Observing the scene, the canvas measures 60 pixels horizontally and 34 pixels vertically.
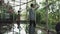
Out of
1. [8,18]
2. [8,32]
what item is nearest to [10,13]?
[8,18]

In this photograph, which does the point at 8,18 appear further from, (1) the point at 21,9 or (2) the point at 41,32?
(2) the point at 41,32

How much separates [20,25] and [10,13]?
0.23 m

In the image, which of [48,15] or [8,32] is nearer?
[48,15]

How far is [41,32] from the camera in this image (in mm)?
2553

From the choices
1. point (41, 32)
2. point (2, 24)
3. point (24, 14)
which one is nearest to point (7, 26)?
point (2, 24)

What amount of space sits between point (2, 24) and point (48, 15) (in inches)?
26.3

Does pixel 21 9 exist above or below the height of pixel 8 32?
above

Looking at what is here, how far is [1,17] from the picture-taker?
9.03 feet

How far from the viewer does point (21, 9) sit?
284cm

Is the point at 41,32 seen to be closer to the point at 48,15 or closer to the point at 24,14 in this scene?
the point at 48,15

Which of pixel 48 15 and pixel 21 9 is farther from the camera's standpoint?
pixel 21 9

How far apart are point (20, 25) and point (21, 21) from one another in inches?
2.3

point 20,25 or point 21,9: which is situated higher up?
point 21,9

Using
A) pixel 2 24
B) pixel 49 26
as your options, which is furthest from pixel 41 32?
pixel 2 24
